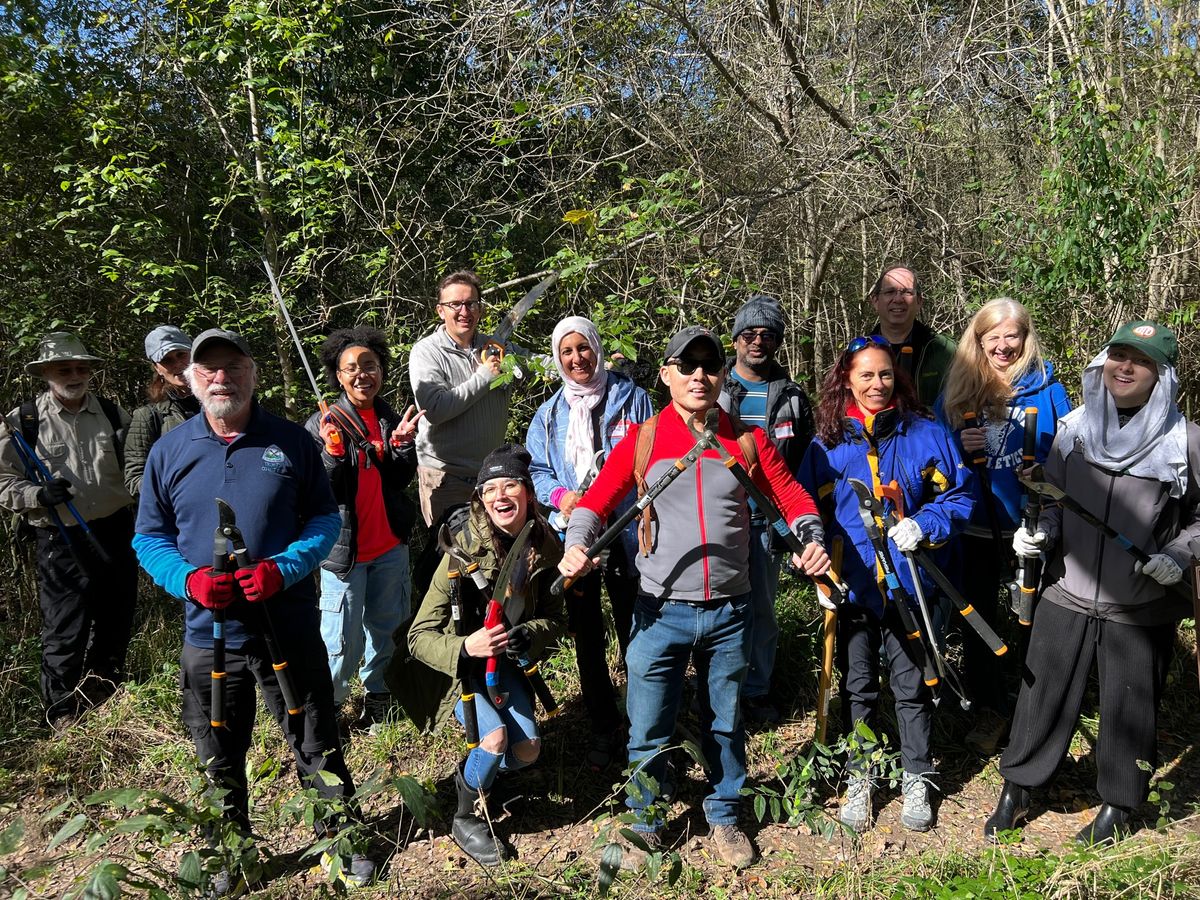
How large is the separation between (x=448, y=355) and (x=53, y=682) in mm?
2696

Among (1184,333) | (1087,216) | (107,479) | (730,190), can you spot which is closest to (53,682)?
(107,479)

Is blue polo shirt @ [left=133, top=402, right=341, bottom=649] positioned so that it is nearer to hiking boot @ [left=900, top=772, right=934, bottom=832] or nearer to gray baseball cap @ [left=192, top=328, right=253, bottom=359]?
gray baseball cap @ [left=192, top=328, right=253, bottom=359]

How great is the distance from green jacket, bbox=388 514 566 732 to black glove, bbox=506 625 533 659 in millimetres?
75

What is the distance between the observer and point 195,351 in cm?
302

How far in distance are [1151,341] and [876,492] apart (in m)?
1.09

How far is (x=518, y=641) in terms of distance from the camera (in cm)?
321

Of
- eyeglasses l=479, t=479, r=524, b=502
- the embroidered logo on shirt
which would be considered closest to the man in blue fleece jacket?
the embroidered logo on shirt

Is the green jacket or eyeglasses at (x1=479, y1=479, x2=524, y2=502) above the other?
eyeglasses at (x1=479, y1=479, x2=524, y2=502)

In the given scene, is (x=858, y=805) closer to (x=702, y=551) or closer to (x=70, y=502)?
(x=702, y=551)

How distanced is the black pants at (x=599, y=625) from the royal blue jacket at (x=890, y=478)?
972 mm

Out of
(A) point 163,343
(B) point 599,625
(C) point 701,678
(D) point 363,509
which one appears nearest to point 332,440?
(D) point 363,509

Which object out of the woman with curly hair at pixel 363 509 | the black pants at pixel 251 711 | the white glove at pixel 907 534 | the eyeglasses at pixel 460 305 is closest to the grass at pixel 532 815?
the black pants at pixel 251 711

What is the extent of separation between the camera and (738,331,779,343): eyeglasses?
408 cm

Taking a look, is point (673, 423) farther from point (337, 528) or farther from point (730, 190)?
point (730, 190)
